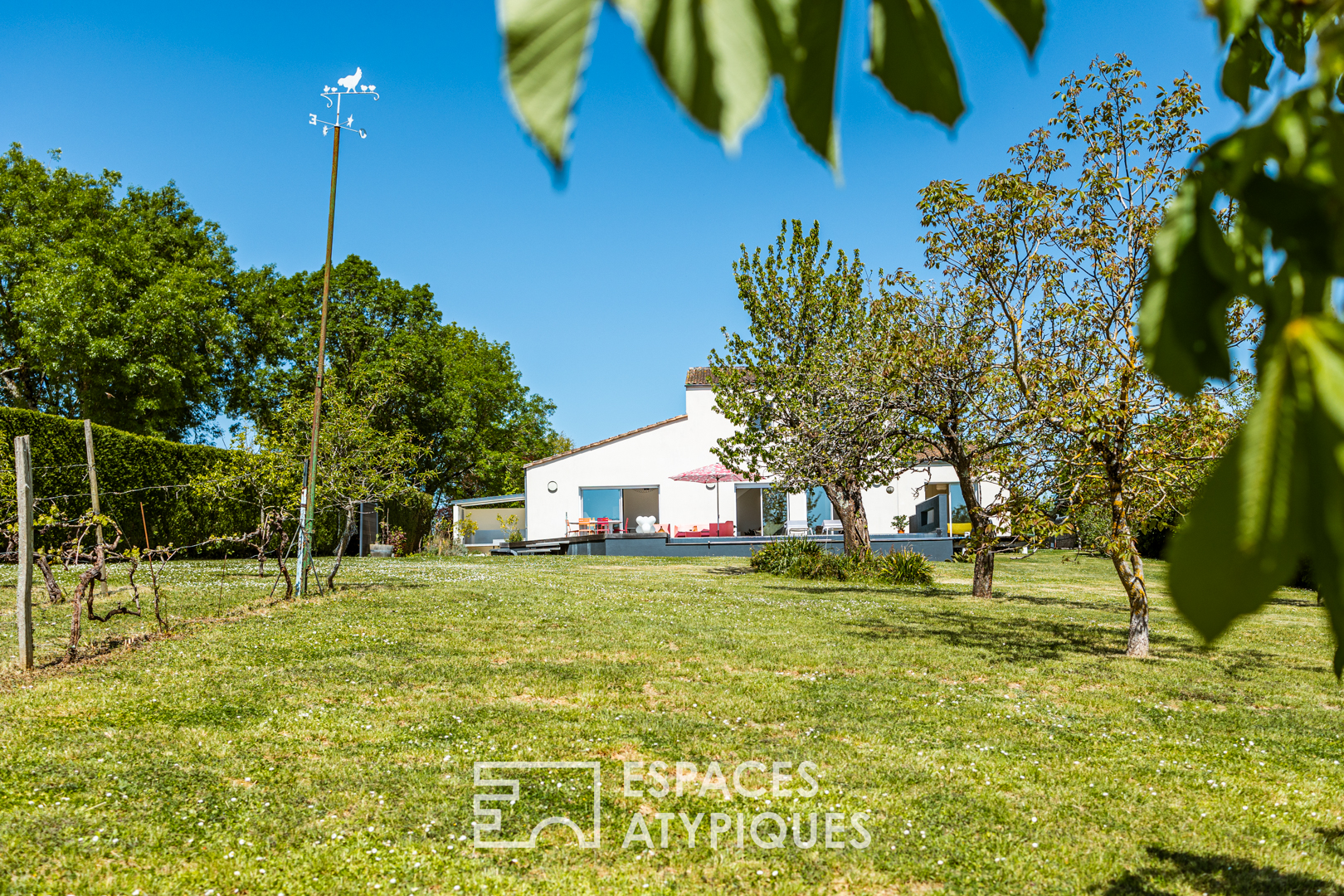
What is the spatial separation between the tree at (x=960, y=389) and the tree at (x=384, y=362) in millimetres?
20248

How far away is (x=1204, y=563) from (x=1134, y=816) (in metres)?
5.49

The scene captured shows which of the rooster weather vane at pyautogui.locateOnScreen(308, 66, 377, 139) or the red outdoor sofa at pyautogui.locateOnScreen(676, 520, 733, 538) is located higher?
the rooster weather vane at pyautogui.locateOnScreen(308, 66, 377, 139)

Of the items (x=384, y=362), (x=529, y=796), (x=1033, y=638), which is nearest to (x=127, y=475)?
(x=384, y=362)

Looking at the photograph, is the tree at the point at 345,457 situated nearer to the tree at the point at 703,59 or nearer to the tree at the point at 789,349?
the tree at the point at 789,349

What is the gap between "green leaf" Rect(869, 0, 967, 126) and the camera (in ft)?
1.80

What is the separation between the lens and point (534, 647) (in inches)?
385

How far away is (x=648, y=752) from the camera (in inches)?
231

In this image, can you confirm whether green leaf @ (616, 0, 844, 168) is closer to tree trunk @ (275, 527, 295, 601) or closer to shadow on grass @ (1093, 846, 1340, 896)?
shadow on grass @ (1093, 846, 1340, 896)

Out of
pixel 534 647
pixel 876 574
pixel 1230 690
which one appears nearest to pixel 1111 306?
pixel 1230 690

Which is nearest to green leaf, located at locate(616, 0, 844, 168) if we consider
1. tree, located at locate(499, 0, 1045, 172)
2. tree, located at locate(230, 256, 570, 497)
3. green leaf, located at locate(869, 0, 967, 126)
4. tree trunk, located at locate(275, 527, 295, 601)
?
tree, located at locate(499, 0, 1045, 172)

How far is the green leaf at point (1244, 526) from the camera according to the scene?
40 centimetres

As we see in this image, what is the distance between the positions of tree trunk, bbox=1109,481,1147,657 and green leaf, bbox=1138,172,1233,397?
10.3m

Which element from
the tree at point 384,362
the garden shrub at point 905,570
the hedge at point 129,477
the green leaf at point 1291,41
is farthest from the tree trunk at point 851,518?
the green leaf at point 1291,41

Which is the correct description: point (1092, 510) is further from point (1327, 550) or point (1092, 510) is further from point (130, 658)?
point (1327, 550)
